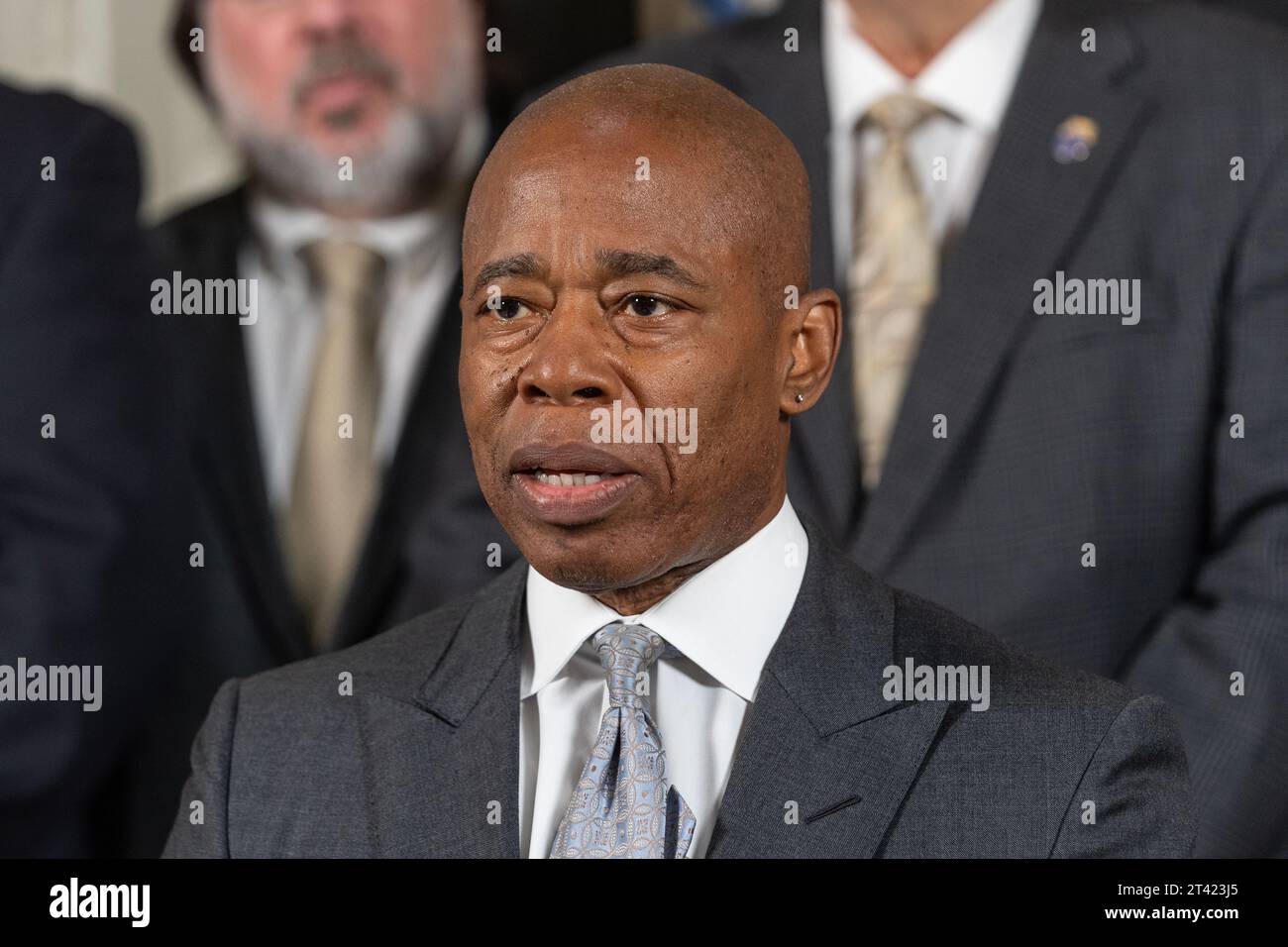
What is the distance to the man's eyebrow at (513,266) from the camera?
131cm

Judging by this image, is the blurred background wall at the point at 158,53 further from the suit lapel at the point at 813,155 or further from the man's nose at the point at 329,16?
the suit lapel at the point at 813,155

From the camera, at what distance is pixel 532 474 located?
51.8 inches

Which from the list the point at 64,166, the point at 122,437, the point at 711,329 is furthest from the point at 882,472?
the point at 64,166

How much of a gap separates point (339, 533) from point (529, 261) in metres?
1.30

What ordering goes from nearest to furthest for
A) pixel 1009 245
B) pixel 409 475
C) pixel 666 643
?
pixel 666 643 < pixel 1009 245 < pixel 409 475

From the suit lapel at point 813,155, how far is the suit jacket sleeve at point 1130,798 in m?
0.69

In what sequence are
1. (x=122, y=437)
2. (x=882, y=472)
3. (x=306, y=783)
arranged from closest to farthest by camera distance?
(x=306, y=783), (x=882, y=472), (x=122, y=437)

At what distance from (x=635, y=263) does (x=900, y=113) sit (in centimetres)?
103

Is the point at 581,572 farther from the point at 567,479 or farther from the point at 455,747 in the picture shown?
the point at 455,747

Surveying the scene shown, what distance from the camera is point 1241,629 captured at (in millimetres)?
1974

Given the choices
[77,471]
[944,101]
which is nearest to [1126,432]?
[944,101]

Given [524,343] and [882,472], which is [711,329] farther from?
[882,472]

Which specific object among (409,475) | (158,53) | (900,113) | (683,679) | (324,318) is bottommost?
(683,679)

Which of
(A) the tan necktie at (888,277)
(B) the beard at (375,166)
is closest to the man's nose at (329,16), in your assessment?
(B) the beard at (375,166)
